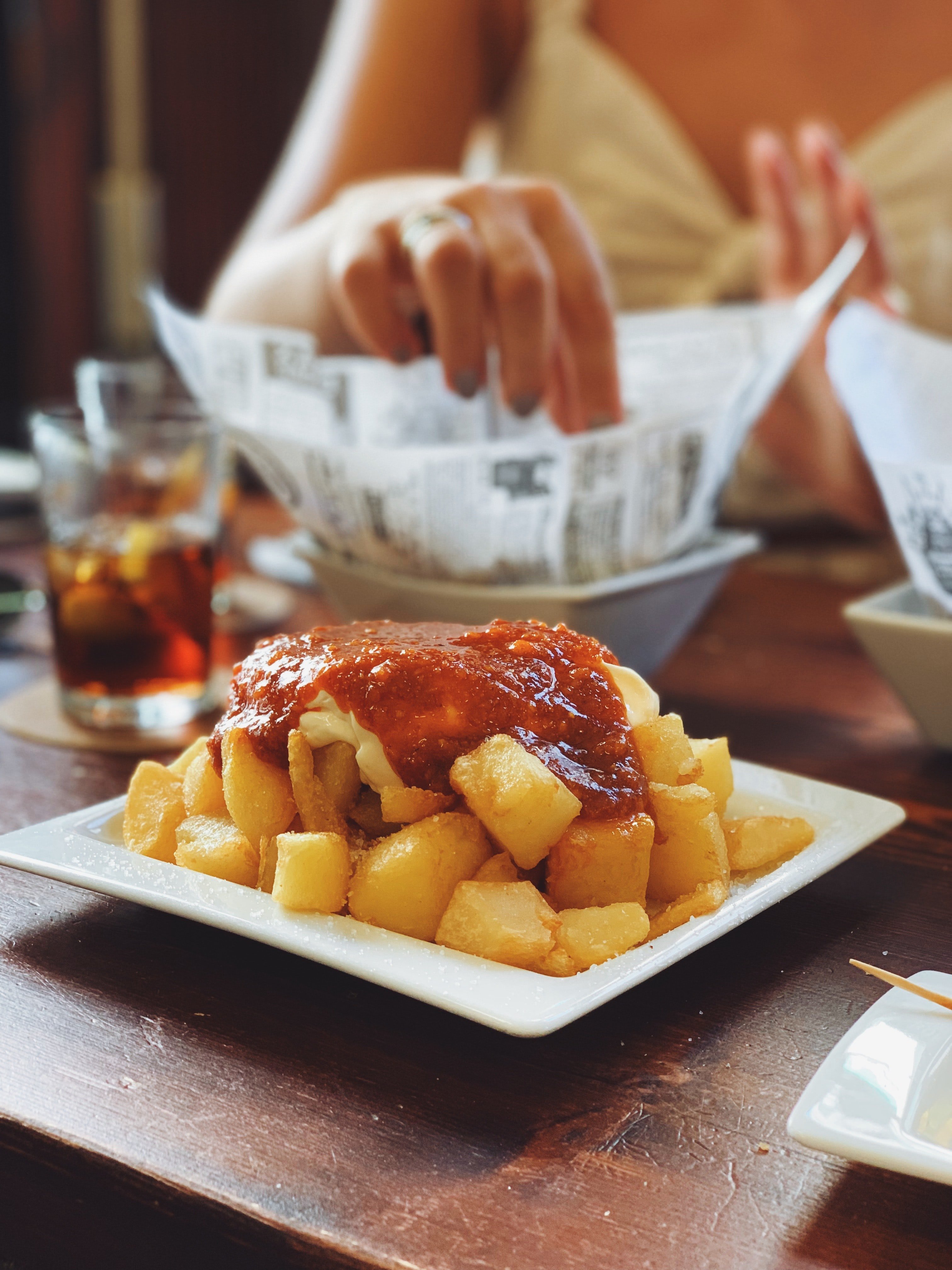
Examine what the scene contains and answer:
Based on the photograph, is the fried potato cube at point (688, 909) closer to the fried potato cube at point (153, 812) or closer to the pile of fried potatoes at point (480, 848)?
the pile of fried potatoes at point (480, 848)

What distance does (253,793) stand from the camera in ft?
1.93

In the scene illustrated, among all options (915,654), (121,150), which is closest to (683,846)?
(915,654)

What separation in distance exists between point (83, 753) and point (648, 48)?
1.86m

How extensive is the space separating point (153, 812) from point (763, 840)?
0.96 feet

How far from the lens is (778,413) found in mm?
1894

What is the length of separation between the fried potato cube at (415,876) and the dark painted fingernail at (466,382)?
0.60 m

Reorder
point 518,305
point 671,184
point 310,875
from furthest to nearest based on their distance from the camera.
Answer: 1. point 671,184
2. point 518,305
3. point 310,875

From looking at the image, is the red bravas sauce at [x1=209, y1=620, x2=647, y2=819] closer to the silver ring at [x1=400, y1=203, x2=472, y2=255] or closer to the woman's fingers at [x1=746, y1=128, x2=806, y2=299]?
the silver ring at [x1=400, y1=203, x2=472, y2=255]

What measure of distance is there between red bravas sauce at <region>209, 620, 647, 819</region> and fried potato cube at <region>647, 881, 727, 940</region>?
0.05m

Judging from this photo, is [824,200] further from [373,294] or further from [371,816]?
[371,816]

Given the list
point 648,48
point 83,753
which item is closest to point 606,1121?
point 83,753

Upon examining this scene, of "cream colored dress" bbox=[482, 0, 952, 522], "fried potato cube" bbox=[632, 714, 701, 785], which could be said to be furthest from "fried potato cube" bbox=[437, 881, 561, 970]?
"cream colored dress" bbox=[482, 0, 952, 522]

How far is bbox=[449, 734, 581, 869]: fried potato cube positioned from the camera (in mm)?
543

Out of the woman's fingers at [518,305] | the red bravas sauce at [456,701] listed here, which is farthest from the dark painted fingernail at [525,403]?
the red bravas sauce at [456,701]
